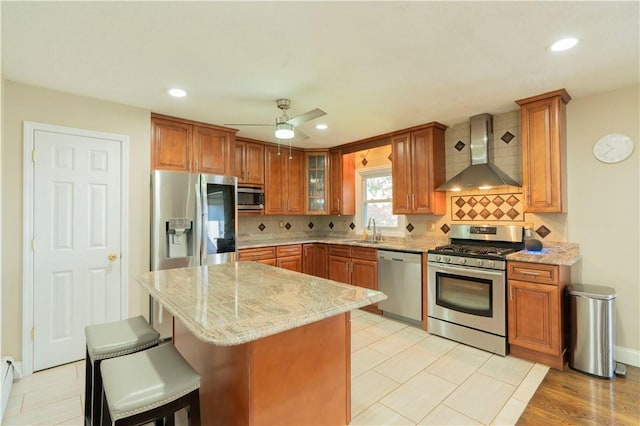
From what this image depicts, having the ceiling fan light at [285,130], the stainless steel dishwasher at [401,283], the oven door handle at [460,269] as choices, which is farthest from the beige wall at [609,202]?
the ceiling fan light at [285,130]

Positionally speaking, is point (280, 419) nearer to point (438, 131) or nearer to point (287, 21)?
point (287, 21)

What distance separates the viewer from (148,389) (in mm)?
1248

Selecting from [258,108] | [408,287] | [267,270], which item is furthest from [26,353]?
[408,287]

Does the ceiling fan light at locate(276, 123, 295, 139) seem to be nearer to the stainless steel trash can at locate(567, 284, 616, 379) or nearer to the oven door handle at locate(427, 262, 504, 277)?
the oven door handle at locate(427, 262, 504, 277)

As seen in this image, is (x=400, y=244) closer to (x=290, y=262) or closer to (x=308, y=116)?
(x=290, y=262)

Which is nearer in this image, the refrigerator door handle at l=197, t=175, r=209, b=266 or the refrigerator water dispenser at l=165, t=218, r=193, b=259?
the refrigerator water dispenser at l=165, t=218, r=193, b=259

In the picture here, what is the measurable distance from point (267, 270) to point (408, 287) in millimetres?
1975

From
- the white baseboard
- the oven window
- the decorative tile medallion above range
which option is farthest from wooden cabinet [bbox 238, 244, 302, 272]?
the white baseboard

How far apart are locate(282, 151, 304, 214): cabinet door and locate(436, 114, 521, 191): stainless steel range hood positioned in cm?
231

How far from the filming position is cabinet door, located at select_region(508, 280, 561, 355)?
2.54m

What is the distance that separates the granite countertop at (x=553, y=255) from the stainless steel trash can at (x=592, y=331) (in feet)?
0.95

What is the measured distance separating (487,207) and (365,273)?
169 centimetres

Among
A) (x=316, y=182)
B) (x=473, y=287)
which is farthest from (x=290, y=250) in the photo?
(x=473, y=287)

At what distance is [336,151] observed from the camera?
5.04 m
